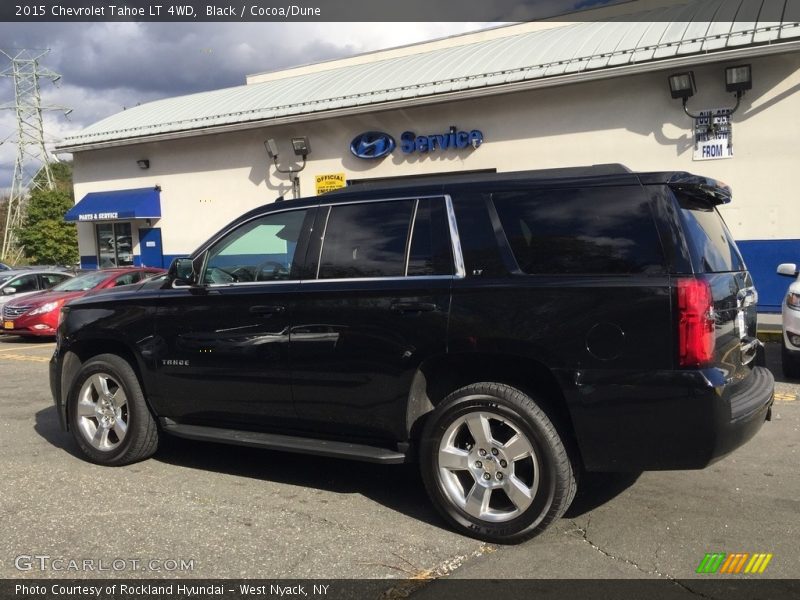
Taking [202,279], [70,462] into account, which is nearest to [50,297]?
[70,462]

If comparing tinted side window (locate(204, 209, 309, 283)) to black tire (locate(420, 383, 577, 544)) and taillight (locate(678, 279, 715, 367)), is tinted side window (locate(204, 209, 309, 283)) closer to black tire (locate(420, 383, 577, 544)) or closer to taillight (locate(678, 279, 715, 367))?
black tire (locate(420, 383, 577, 544))

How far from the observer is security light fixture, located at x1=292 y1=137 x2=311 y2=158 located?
720 inches

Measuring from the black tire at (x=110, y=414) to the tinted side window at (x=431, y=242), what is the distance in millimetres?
2377

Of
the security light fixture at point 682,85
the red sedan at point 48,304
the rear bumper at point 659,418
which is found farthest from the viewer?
the red sedan at point 48,304

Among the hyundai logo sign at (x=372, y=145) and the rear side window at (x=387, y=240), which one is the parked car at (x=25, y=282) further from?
the rear side window at (x=387, y=240)

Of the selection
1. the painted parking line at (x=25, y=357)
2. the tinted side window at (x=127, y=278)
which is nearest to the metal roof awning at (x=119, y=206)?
the tinted side window at (x=127, y=278)

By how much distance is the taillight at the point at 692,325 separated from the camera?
3.40m

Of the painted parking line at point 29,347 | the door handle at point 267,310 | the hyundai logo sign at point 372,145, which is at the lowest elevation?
the painted parking line at point 29,347

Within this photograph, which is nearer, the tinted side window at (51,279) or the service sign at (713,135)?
the service sign at (713,135)

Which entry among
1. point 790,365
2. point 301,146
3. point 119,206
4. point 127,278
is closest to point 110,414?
point 790,365

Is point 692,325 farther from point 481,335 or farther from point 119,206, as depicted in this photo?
point 119,206

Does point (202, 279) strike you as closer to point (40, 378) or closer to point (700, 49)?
point (40, 378)

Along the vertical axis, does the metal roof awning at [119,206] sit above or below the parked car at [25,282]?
above

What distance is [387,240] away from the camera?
430 centimetres
